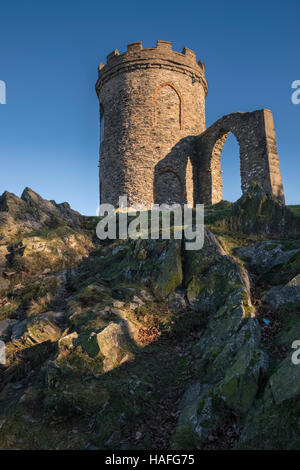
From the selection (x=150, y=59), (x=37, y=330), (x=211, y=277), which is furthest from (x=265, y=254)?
(x=150, y=59)

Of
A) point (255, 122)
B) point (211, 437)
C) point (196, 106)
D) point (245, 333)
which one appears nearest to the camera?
point (211, 437)

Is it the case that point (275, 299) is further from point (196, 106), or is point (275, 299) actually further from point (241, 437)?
point (196, 106)

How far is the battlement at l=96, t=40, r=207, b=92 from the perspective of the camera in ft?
70.2

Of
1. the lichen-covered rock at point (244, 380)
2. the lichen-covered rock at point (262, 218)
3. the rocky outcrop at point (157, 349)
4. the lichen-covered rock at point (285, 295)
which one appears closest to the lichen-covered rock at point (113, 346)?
the rocky outcrop at point (157, 349)

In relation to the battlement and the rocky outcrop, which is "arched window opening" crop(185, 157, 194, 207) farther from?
the rocky outcrop

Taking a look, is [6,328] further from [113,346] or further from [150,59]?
[150,59]

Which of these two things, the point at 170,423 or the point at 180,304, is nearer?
the point at 170,423

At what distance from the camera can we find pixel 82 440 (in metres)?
4.55

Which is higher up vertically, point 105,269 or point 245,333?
point 105,269

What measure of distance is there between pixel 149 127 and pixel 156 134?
63 cm

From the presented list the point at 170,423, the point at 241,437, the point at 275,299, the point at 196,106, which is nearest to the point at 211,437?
the point at 241,437

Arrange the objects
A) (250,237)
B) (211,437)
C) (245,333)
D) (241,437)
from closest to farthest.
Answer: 1. (241,437)
2. (211,437)
3. (245,333)
4. (250,237)

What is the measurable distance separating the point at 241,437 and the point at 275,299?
3.46m
